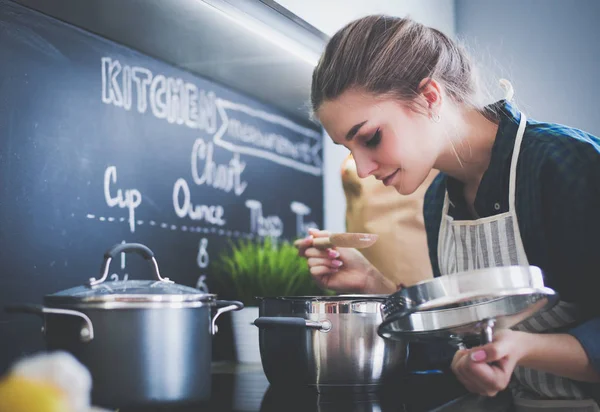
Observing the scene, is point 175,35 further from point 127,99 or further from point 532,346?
point 532,346

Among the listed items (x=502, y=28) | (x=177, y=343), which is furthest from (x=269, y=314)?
(x=502, y=28)

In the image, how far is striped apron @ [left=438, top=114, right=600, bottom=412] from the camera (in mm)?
1038

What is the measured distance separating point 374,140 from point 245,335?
681mm

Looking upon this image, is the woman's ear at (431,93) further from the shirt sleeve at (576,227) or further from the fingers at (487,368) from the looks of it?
the fingers at (487,368)

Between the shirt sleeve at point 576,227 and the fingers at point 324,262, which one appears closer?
the shirt sleeve at point 576,227

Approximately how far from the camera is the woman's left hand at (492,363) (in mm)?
805

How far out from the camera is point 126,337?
862 mm

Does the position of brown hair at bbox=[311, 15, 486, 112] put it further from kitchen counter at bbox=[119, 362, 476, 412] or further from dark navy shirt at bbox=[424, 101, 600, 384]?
kitchen counter at bbox=[119, 362, 476, 412]

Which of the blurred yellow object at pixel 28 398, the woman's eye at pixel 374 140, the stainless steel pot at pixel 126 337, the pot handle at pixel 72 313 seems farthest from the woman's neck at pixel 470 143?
the blurred yellow object at pixel 28 398

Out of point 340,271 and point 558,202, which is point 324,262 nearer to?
point 340,271

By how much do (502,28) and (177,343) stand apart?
5.36 ft

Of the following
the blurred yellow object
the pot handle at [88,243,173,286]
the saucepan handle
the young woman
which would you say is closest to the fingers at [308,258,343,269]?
the young woman

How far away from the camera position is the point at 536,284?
0.80m

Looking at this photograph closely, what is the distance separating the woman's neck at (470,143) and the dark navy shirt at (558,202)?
37 millimetres
